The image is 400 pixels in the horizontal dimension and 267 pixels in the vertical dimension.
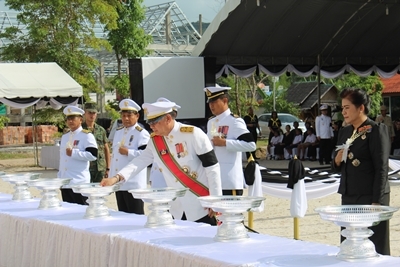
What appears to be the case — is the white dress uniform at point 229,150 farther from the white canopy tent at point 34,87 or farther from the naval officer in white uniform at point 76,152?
the white canopy tent at point 34,87

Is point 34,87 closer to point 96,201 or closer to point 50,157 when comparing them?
point 50,157

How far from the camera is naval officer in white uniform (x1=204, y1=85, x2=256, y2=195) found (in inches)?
256

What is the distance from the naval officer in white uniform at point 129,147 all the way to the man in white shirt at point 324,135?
11.9 meters

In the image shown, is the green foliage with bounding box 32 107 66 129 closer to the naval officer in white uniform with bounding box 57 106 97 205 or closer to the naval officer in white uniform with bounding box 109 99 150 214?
the naval officer in white uniform with bounding box 57 106 97 205

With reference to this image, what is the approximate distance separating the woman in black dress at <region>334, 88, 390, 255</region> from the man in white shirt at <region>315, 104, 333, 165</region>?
45.7 ft

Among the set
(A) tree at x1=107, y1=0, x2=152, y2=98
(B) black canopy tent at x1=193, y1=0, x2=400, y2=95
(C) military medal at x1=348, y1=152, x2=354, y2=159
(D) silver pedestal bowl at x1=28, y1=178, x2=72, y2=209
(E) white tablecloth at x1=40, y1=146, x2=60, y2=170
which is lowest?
(E) white tablecloth at x1=40, y1=146, x2=60, y2=170

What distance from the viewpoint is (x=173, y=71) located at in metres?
16.5

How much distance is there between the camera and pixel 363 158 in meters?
4.69

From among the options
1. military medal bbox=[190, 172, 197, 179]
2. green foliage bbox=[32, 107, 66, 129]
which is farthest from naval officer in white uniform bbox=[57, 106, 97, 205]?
green foliage bbox=[32, 107, 66, 129]

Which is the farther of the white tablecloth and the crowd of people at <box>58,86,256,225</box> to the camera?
the white tablecloth

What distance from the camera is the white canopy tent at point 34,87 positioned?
16.6 meters

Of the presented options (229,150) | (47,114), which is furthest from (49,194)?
(47,114)

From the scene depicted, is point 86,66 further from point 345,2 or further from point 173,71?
point 345,2

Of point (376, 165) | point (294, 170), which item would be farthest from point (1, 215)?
point (294, 170)
